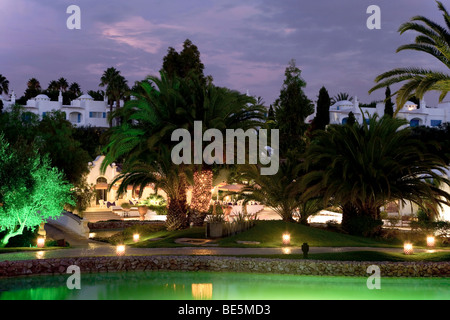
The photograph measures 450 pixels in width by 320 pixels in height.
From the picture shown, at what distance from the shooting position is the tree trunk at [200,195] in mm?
24797

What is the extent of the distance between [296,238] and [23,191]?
1097 centimetres

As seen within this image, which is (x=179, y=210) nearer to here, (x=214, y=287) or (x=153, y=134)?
(x=153, y=134)

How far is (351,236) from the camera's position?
2327 centimetres

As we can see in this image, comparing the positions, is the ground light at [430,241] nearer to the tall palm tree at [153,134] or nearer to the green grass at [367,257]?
the green grass at [367,257]

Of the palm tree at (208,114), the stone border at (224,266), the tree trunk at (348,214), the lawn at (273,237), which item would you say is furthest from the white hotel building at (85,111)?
the stone border at (224,266)

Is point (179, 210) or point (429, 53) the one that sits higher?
point (429, 53)

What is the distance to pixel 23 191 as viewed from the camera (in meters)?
19.1

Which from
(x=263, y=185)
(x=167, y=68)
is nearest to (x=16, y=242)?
(x=263, y=185)

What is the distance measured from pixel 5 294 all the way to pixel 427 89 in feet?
51.8

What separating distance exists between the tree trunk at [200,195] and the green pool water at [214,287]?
32.4 ft

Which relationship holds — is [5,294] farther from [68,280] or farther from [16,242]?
[16,242]

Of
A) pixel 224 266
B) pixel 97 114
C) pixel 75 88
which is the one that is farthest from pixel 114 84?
pixel 224 266

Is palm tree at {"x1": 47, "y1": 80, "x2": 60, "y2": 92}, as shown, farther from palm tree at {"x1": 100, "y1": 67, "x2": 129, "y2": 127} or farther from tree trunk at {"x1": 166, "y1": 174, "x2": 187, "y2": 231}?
tree trunk at {"x1": 166, "y1": 174, "x2": 187, "y2": 231}

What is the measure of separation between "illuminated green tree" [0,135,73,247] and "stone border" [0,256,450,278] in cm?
493
